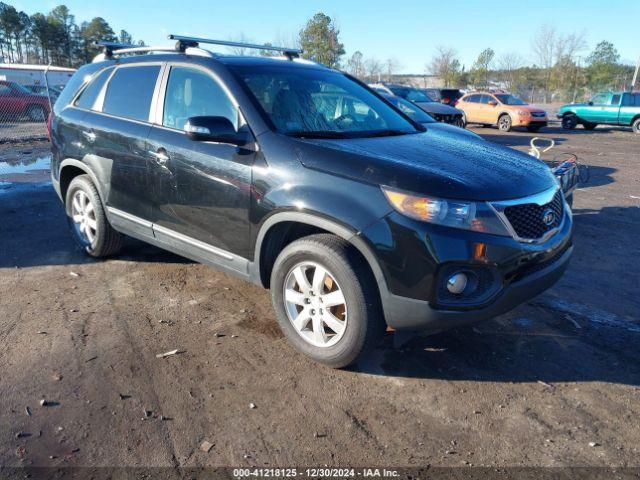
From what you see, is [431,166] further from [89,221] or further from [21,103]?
[21,103]

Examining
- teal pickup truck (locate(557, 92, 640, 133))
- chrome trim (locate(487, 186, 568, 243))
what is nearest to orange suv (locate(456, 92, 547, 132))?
teal pickup truck (locate(557, 92, 640, 133))

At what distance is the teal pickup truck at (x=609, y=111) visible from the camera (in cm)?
2092

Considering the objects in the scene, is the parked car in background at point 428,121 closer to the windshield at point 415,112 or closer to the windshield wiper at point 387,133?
the windshield at point 415,112

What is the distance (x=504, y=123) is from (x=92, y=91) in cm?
1977

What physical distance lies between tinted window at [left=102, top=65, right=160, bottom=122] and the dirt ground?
1.46 meters

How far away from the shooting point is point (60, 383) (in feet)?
10.2

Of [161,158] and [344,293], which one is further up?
[161,158]

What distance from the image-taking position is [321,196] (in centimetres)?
Answer: 302

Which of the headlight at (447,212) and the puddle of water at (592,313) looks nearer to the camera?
the headlight at (447,212)

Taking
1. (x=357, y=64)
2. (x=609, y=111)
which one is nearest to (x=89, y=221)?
(x=609, y=111)

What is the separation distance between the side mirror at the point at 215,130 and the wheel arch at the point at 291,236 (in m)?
0.59

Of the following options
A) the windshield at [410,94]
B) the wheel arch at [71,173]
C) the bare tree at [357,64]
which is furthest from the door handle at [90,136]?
the bare tree at [357,64]

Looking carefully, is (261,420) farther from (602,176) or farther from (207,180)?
(602,176)

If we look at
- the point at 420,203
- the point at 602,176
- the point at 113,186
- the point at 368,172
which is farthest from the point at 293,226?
the point at 602,176
